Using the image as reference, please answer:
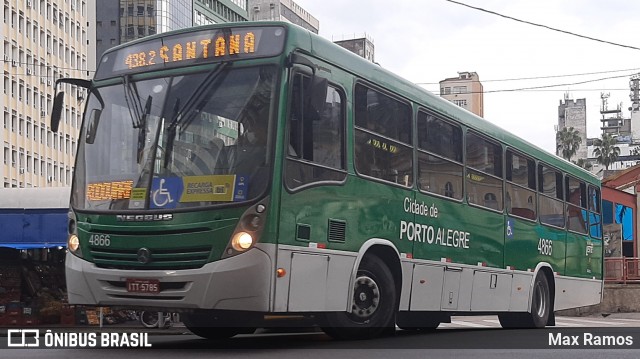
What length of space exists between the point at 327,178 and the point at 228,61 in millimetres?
1668

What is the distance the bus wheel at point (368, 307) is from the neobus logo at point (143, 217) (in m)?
2.18

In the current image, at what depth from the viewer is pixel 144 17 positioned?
101 metres

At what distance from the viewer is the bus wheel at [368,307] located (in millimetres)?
11305

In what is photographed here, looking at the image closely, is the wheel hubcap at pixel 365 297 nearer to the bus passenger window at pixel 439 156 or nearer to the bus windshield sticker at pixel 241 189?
the bus passenger window at pixel 439 156

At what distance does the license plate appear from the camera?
10148mm

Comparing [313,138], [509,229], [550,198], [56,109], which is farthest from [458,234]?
[56,109]

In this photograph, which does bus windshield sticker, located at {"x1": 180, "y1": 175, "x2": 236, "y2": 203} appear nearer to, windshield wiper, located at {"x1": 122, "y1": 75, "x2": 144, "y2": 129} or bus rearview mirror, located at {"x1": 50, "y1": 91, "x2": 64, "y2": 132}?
windshield wiper, located at {"x1": 122, "y1": 75, "x2": 144, "y2": 129}

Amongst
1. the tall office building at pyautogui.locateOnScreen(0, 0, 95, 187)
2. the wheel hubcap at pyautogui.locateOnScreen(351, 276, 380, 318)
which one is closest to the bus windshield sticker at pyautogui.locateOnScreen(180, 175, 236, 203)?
the wheel hubcap at pyautogui.locateOnScreen(351, 276, 380, 318)

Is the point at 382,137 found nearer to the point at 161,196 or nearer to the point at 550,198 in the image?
the point at 161,196

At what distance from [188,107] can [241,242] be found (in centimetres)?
162

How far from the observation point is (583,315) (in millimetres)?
36125

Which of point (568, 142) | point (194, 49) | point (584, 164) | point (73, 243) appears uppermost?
point (568, 142)

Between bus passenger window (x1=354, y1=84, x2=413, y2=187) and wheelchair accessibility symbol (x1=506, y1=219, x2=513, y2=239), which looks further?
wheelchair accessibility symbol (x1=506, y1=219, x2=513, y2=239)

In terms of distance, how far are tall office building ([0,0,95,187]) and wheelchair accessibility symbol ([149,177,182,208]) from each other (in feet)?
238
